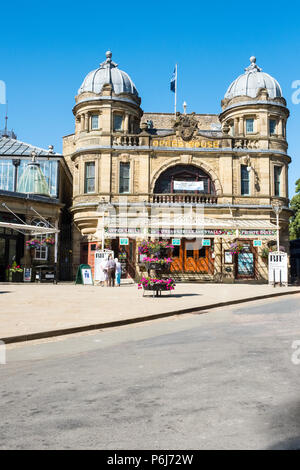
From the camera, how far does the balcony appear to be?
1216 inches

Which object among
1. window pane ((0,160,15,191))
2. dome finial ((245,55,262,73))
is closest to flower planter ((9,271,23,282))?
window pane ((0,160,15,191))

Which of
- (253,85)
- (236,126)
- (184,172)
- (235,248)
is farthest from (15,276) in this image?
(253,85)

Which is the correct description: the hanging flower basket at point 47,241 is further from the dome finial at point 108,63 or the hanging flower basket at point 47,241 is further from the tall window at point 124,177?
the dome finial at point 108,63

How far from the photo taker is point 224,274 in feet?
98.3

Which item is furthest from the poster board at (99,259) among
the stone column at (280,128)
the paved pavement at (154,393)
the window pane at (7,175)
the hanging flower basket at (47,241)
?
the paved pavement at (154,393)

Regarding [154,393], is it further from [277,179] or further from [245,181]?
[277,179]

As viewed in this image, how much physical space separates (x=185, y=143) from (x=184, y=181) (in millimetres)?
2767

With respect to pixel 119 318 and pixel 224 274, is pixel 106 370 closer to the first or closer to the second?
pixel 119 318

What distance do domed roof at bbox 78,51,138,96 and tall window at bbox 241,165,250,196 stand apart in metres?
10.2

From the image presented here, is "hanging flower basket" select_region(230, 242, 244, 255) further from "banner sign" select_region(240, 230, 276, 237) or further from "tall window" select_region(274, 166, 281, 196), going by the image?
"tall window" select_region(274, 166, 281, 196)

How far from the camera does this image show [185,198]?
31.3 m

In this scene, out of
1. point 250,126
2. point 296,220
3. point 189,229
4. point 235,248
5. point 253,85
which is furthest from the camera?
point 296,220

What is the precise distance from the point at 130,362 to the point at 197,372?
115 centimetres
